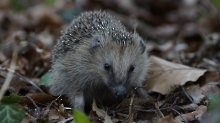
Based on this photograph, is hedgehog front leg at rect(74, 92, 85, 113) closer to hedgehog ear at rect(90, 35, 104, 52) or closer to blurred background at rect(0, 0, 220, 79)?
hedgehog ear at rect(90, 35, 104, 52)

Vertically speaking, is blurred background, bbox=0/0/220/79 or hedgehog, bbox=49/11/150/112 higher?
blurred background, bbox=0/0/220/79

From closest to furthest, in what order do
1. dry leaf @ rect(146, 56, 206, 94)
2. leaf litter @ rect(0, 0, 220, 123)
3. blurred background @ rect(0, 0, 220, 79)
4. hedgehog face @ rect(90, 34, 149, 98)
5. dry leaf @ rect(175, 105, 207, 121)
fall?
dry leaf @ rect(175, 105, 207, 121) → leaf litter @ rect(0, 0, 220, 123) → hedgehog face @ rect(90, 34, 149, 98) → dry leaf @ rect(146, 56, 206, 94) → blurred background @ rect(0, 0, 220, 79)

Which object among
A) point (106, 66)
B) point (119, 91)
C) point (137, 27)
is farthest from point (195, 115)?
point (137, 27)

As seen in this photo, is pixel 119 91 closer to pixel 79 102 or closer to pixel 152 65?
pixel 79 102

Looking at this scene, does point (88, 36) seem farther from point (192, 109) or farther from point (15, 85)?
point (192, 109)

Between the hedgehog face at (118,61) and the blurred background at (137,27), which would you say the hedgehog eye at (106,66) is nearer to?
the hedgehog face at (118,61)

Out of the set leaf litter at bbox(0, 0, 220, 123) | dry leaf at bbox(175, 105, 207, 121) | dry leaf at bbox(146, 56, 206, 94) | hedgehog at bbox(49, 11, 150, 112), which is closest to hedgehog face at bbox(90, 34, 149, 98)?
hedgehog at bbox(49, 11, 150, 112)

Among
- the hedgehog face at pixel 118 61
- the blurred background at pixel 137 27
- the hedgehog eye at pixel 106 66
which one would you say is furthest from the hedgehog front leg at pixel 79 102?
the blurred background at pixel 137 27
